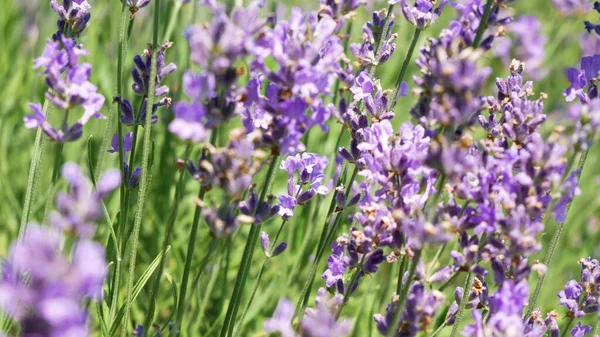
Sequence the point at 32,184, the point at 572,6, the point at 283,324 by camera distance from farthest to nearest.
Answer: the point at 572,6 < the point at 32,184 < the point at 283,324

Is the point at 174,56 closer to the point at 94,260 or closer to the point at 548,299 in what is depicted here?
the point at 548,299

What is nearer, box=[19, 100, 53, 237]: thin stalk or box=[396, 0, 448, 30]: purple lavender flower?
box=[19, 100, 53, 237]: thin stalk

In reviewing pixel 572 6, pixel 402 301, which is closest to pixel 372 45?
pixel 402 301

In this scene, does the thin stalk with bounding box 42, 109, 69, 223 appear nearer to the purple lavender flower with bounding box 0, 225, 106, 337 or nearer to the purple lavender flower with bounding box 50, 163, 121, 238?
the purple lavender flower with bounding box 50, 163, 121, 238

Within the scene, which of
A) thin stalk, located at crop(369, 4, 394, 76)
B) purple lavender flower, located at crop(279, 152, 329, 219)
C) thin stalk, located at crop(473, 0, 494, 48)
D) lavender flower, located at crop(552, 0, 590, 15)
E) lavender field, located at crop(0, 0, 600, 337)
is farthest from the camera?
lavender flower, located at crop(552, 0, 590, 15)

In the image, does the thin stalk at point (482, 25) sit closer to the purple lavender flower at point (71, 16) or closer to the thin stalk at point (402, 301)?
the thin stalk at point (402, 301)

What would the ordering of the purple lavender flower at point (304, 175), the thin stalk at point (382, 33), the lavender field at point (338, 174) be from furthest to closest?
the thin stalk at point (382, 33), the purple lavender flower at point (304, 175), the lavender field at point (338, 174)

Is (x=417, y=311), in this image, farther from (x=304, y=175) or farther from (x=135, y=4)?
(x=135, y=4)

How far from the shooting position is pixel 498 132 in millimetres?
1734

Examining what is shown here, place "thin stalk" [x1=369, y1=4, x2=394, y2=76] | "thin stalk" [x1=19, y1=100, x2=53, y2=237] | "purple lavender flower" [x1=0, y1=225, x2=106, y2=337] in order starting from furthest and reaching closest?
"thin stalk" [x1=369, y1=4, x2=394, y2=76], "thin stalk" [x1=19, y1=100, x2=53, y2=237], "purple lavender flower" [x1=0, y1=225, x2=106, y2=337]

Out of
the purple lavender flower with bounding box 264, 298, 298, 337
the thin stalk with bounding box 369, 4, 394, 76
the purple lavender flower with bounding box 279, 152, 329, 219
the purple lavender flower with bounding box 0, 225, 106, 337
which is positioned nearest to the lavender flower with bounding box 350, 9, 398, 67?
the thin stalk with bounding box 369, 4, 394, 76

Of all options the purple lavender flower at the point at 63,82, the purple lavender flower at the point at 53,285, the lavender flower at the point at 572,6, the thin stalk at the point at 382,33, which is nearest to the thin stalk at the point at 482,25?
the thin stalk at the point at 382,33

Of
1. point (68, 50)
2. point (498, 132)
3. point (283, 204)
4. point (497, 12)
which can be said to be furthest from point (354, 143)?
point (68, 50)

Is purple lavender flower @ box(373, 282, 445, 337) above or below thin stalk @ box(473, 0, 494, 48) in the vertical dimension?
below
